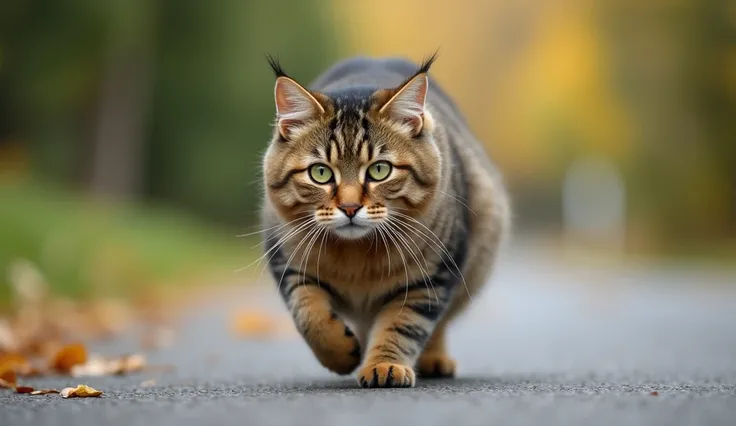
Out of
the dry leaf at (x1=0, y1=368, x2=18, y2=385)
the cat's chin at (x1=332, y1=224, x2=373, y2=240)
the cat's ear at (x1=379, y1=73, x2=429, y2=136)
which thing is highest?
the cat's ear at (x1=379, y1=73, x2=429, y2=136)

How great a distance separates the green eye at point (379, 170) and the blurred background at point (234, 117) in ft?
18.8

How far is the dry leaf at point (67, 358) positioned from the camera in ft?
15.6

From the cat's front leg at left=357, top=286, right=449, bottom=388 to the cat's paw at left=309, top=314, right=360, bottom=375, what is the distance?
0.07m

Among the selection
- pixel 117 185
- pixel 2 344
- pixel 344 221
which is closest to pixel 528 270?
pixel 117 185

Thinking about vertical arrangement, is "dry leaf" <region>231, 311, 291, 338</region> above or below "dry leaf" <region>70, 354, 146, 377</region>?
above

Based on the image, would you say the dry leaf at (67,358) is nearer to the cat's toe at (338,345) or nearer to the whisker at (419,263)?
the cat's toe at (338,345)

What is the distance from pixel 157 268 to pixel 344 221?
838 centimetres

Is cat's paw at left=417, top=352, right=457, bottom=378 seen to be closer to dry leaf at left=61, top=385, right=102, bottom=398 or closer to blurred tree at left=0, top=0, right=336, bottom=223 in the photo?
dry leaf at left=61, top=385, right=102, bottom=398

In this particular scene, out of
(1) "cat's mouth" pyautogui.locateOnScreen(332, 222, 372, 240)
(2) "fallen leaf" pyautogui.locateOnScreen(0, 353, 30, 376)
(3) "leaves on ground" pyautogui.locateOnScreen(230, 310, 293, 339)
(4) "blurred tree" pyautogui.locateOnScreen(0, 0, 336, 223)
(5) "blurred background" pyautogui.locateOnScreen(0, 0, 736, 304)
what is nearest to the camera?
(1) "cat's mouth" pyautogui.locateOnScreen(332, 222, 372, 240)

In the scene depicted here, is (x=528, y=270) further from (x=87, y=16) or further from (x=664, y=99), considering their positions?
(x=87, y=16)

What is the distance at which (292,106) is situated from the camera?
13.9 feet

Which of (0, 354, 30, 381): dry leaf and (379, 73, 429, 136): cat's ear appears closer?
(379, 73, 429, 136): cat's ear

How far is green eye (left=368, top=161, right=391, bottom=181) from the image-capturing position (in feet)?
13.3

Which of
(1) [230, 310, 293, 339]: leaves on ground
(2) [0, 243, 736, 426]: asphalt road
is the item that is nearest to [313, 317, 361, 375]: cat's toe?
(2) [0, 243, 736, 426]: asphalt road
